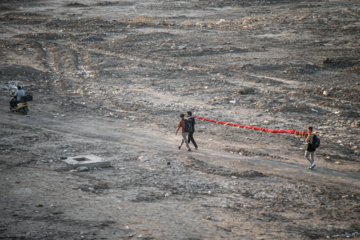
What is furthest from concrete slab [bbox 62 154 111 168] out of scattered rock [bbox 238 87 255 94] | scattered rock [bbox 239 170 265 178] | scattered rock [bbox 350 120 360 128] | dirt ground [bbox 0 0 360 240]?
scattered rock [bbox 350 120 360 128]

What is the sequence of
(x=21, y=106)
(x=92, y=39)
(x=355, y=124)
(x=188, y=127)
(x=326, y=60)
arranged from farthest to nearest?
(x=92, y=39)
(x=326, y=60)
(x=21, y=106)
(x=355, y=124)
(x=188, y=127)

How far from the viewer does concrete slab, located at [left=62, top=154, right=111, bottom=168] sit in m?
→ 9.06

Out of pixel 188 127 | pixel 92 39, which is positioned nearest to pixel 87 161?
pixel 188 127

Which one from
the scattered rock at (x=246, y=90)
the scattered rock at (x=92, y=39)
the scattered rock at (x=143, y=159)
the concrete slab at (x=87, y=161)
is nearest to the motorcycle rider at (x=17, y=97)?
the concrete slab at (x=87, y=161)

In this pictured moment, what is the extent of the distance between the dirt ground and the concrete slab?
0.16 meters

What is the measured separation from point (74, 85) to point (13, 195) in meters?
11.9

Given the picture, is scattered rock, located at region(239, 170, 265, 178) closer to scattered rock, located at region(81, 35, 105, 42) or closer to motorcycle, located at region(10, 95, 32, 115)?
motorcycle, located at region(10, 95, 32, 115)

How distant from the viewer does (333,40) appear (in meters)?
26.1

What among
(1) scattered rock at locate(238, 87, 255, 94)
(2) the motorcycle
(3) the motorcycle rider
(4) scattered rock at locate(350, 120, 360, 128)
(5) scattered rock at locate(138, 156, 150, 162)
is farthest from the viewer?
(1) scattered rock at locate(238, 87, 255, 94)

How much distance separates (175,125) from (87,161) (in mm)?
5107

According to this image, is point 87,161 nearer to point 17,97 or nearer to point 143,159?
point 143,159

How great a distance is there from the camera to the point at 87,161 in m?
9.25

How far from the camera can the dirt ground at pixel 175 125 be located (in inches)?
267

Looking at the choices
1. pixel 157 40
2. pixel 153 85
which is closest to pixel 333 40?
pixel 157 40
